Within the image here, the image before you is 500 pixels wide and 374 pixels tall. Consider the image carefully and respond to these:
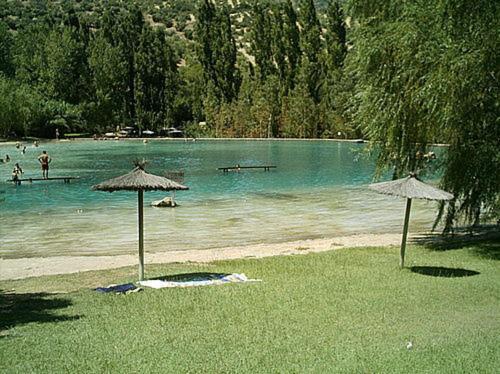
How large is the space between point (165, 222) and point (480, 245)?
12.0 meters

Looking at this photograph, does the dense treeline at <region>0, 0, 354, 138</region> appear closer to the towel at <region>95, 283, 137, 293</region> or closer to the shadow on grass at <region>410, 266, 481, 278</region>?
the shadow on grass at <region>410, 266, 481, 278</region>

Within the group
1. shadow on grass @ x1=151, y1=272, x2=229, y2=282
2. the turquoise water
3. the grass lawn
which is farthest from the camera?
the turquoise water

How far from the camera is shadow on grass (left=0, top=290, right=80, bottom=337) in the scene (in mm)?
9570

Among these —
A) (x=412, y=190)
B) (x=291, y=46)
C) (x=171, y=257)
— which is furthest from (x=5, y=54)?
(x=412, y=190)

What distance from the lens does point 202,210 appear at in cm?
2719

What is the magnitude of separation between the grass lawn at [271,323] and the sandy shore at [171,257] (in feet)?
4.89

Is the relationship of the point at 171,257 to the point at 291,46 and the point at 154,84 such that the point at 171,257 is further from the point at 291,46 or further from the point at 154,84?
the point at 154,84

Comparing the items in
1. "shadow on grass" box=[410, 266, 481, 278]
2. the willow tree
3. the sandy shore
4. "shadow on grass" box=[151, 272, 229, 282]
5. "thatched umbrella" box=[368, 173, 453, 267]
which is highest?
the willow tree

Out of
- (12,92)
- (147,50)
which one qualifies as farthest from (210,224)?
(147,50)

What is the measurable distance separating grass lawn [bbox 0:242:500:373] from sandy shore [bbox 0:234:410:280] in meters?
1.49

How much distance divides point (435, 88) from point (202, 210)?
14.8 m

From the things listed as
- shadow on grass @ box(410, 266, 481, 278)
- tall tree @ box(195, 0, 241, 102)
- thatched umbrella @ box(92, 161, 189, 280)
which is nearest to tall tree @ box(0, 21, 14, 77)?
tall tree @ box(195, 0, 241, 102)

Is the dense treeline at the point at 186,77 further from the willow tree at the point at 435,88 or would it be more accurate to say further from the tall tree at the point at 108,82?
the willow tree at the point at 435,88

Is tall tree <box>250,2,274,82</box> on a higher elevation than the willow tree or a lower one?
higher
